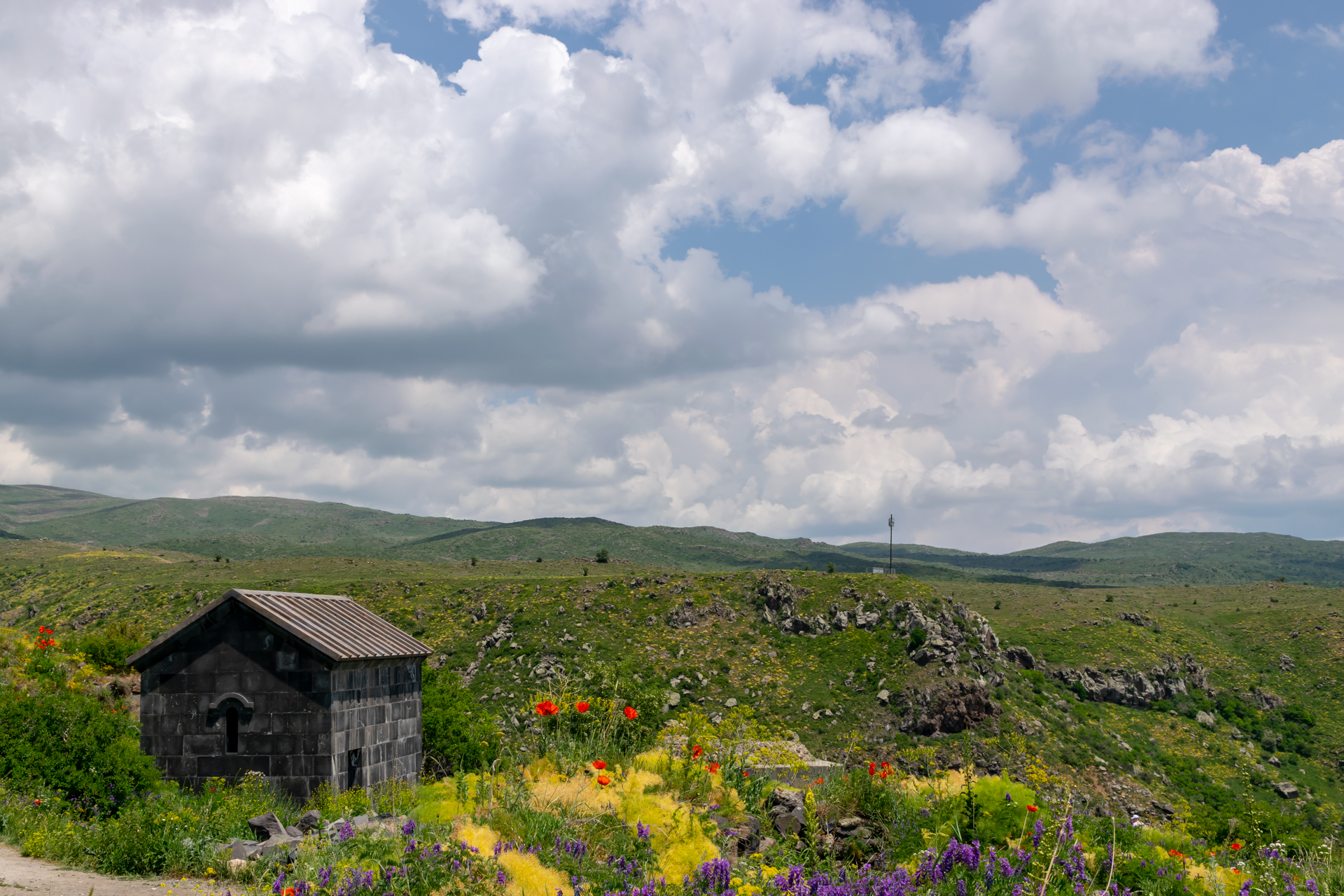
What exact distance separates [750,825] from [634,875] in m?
2.69

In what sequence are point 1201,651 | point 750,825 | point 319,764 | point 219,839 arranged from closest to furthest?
point 750,825, point 219,839, point 319,764, point 1201,651

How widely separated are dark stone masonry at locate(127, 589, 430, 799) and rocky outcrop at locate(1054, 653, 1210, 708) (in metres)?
67.2

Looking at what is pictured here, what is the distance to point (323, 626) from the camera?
2202 cm

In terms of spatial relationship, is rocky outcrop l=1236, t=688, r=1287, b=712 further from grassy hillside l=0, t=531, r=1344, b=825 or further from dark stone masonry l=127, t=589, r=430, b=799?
dark stone masonry l=127, t=589, r=430, b=799

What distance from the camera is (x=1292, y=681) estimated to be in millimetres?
80750

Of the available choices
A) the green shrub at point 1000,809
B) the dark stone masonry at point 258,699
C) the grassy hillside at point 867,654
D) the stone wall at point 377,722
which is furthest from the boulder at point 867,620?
the green shrub at point 1000,809

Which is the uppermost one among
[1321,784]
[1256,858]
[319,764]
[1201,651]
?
[1256,858]

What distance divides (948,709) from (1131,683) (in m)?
25.9

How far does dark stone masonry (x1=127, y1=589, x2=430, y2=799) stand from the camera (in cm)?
2031

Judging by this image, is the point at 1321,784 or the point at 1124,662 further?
the point at 1124,662

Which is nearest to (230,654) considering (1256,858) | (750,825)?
(750,825)

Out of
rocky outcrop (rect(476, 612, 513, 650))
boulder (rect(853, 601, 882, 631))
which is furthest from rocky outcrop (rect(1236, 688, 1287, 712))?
rocky outcrop (rect(476, 612, 513, 650))

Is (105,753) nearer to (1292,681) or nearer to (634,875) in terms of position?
(634,875)

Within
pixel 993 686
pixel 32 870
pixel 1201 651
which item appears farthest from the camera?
pixel 1201 651
